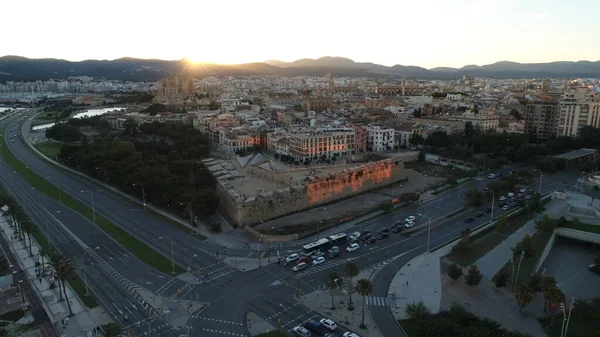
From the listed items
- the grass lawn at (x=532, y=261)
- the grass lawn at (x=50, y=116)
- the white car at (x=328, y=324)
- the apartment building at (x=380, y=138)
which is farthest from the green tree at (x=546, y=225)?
the grass lawn at (x=50, y=116)

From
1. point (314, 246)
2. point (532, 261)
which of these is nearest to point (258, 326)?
point (314, 246)

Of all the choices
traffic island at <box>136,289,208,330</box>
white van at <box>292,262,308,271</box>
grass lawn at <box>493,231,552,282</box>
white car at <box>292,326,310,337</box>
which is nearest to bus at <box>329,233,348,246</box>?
white van at <box>292,262,308,271</box>

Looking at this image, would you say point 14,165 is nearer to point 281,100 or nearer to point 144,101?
point 281,100

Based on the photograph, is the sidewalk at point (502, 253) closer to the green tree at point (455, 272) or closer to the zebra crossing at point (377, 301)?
the green tree at point (455, 272)

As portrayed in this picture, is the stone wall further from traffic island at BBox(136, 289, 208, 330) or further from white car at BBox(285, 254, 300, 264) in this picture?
traffic island at BBox(136, 289, 208, 330)

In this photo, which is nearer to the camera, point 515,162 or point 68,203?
point 68,203

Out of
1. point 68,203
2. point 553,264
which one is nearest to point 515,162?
point 553,264
